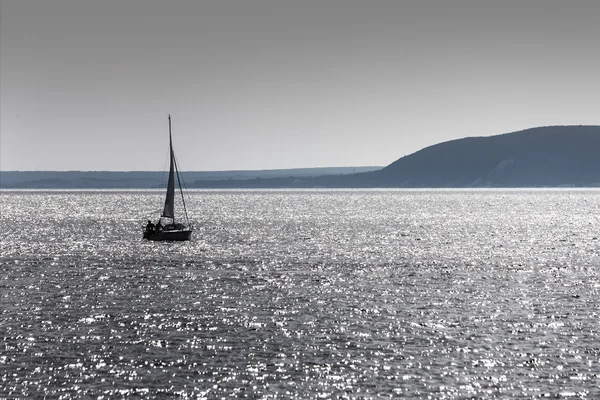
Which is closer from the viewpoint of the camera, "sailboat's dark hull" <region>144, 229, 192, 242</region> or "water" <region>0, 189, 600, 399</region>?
"water" <region>0, 189, 600, 399</region>

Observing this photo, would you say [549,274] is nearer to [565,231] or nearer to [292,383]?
[292,383]

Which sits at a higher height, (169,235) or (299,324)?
(299,324)

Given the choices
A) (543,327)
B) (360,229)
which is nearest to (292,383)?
(543,327)

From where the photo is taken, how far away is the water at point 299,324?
37031 millimetres

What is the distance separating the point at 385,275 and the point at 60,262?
130 ft

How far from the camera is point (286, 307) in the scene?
193 ft

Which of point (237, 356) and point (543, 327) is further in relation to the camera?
point (543, 327)

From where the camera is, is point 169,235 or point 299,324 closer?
point 299,324

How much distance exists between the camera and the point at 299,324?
51812mm

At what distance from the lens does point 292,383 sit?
36.9 meters

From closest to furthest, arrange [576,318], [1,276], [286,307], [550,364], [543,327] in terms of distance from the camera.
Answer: [550,364] < [543,327] < [576,318] < [286,307] < [1,276]

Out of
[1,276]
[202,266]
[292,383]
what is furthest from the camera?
[202,266]

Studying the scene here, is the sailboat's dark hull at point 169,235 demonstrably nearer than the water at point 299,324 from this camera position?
No

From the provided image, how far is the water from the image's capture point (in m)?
37.0
